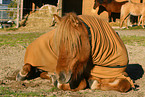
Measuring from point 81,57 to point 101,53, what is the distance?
377 millimetres

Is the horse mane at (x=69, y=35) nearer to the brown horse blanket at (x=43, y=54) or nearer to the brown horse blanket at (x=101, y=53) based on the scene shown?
the brown horse blanket at (x=101, y=53)

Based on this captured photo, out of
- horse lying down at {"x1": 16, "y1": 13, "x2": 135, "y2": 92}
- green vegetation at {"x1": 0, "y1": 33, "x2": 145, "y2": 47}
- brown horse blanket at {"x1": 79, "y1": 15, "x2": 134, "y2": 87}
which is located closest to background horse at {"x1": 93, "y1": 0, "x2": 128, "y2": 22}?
green vegetation at {"x1": 0, "y1": 33, "x2": 145, "y2": 47}

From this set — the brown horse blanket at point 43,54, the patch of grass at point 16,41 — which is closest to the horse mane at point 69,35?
the brown horse blanket at point 43,54

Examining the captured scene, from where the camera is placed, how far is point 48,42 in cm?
329

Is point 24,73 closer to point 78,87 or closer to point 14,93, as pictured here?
point 14,93

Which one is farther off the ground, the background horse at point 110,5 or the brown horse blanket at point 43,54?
the background horse at point 110,5

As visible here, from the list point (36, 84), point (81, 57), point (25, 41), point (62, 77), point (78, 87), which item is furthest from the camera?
point (25, 41)

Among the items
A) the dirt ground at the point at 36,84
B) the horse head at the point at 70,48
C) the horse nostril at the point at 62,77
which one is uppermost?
the horse head at the point at 70,48

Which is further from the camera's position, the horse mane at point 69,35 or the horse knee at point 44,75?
the horse knee at point 44,75

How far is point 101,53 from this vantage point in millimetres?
2730

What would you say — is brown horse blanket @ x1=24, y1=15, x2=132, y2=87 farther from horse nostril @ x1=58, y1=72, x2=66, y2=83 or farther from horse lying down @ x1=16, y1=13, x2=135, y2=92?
horse nostril @ x1=58, y1=72, x2=66, y2=83

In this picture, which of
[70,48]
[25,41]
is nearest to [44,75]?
[70,48]

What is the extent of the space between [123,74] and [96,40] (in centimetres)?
67

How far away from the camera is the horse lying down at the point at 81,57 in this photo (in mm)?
2367
